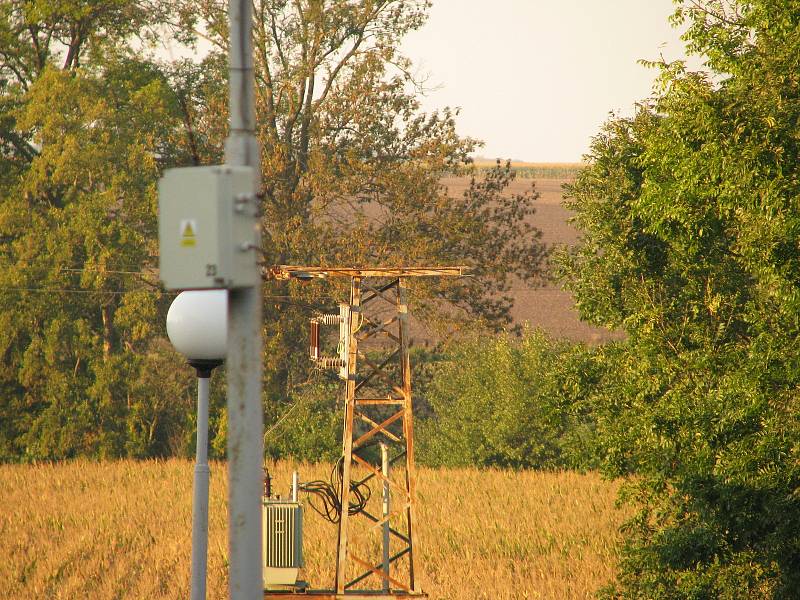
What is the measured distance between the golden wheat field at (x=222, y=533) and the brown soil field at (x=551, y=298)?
132 feet

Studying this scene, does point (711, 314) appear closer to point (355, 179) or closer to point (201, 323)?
point (201, 323)

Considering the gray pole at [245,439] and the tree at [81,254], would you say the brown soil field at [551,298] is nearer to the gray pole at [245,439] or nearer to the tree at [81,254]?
the tree at [81,254]

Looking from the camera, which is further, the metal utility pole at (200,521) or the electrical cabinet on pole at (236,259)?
the metal utility pole at (200,521)

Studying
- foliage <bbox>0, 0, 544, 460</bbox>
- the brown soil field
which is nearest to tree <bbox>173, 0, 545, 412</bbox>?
foliage <bbox>0, 0, 544, 460</bbox>

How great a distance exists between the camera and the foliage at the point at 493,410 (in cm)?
4381

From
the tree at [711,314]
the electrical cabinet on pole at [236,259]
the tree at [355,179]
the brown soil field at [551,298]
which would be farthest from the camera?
the brown soil field at [551,298]

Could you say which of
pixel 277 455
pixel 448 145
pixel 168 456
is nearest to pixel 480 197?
pixel 448 145

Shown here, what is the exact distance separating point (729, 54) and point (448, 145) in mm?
27056

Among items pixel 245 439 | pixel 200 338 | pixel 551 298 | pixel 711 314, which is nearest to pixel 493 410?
pixel 711 314

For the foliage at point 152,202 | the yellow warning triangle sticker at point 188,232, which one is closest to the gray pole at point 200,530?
the yellow warning triangle sticker at point 188,232

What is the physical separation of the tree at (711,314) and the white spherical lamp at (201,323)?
26.8 feet

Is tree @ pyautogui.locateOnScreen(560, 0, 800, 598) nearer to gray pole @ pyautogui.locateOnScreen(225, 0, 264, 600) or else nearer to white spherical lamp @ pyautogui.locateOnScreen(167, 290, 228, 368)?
white spherical lamp @ pyautogui.locateOnScreen(167, 290, 228, 368)

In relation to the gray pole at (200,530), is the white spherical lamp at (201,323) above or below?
above

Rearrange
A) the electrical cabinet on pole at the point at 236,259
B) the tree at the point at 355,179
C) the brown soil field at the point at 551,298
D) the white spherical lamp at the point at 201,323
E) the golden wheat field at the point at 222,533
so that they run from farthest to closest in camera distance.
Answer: the brown soil field at the point at 551,298 → the tree at the point at 355,179 → the golden wheat field at the point at 222,533 → the white spherical lamp at the point at 201,323 → the electrical cabinet on pole at the point at 236,259
